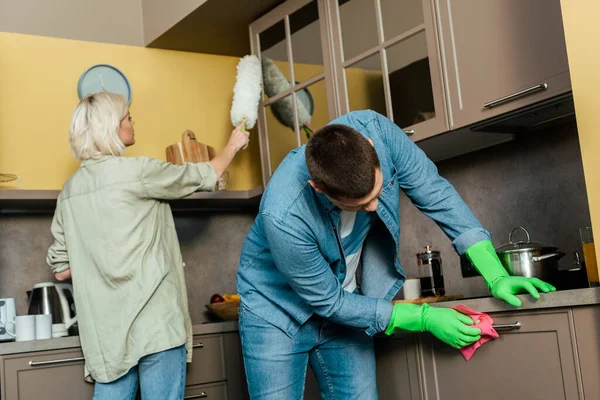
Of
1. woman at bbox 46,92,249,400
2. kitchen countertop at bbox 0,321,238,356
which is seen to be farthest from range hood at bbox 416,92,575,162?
kitchen countertop at bbox 0,321,238,356

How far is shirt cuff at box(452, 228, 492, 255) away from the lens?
73.6 inches

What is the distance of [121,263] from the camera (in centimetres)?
253

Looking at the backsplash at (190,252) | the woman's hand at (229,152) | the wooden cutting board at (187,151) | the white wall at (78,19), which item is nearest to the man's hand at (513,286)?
the woman's hand at (229,152)

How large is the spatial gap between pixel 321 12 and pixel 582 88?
1368 mm

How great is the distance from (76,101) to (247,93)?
0.76m

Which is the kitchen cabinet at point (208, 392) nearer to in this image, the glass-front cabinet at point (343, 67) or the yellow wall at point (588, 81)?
the glass-front cabinet at point (343, 67)

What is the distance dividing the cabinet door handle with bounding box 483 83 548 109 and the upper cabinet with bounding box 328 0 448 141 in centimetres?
19

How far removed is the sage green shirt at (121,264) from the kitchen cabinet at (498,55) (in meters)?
0.96

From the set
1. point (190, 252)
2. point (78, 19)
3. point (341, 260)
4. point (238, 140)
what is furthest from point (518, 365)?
point (78, 19)

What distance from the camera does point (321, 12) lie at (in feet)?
9.48

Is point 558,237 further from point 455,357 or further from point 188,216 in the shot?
point 188,216

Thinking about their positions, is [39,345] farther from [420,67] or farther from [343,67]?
[420,67]

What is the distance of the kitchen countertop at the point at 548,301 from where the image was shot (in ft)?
5.92

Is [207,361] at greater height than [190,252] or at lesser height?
lesser
